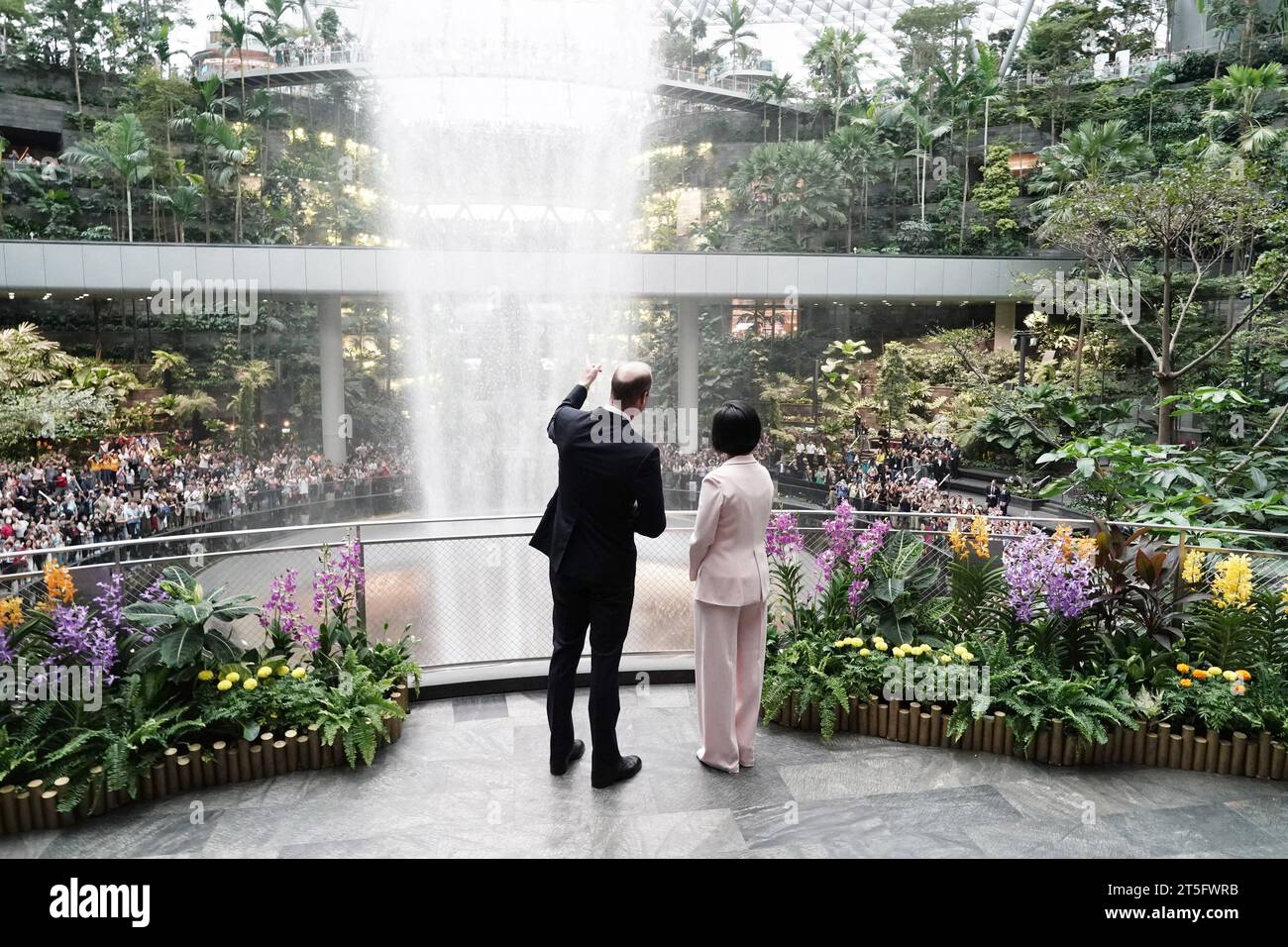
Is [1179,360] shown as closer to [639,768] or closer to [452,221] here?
[452,221]

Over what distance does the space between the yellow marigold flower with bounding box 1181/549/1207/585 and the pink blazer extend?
268 centimetres

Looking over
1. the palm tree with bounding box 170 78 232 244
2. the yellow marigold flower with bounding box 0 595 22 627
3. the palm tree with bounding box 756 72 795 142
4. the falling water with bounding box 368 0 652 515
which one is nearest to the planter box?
the yellow marigold flower with bounding box 0 595 22 627

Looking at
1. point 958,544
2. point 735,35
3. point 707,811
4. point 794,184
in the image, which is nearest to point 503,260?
point 958,544

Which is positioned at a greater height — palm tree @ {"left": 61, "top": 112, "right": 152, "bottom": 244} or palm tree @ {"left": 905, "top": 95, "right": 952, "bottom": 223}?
palm tree @ {"left": 905, "top": 95, "right": 952, "bottom": 223}

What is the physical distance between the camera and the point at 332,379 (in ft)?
84.7

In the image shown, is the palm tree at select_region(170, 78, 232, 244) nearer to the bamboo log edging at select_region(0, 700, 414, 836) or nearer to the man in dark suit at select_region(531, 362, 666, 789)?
the bamboo log edging at select_region(0, 700, 414, 836)

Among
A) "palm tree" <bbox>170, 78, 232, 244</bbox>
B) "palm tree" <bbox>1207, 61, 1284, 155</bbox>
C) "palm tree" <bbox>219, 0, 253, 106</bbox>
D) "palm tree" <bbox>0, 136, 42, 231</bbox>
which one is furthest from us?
"palm tree" <bbox>219, 0, 253, 106</bbox>

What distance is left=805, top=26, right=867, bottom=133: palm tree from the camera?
37188 millimetres

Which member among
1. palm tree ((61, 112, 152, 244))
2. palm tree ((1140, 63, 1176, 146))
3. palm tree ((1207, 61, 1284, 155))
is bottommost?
palm tree ((61, 112, 152, 244))

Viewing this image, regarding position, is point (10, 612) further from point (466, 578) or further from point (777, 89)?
point (777, 89)

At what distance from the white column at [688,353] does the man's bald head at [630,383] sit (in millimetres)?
23182

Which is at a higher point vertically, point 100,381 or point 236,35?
point 236,35

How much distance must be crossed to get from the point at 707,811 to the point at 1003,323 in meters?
31.4

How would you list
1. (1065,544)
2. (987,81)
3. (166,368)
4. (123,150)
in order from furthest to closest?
1. (987,81)
2. (166,368)
3. (123,150)
4. (1065,544)
